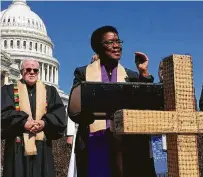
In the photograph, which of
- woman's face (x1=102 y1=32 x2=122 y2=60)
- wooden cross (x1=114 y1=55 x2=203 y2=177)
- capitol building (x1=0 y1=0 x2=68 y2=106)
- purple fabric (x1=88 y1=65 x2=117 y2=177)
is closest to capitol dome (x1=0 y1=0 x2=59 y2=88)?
capitol building (x1=0 y1=0 x2=68 y2=106)

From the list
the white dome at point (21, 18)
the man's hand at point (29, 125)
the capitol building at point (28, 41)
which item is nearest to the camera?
the man's hand at point (29, 125)

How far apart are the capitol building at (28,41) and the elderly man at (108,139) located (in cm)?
7664

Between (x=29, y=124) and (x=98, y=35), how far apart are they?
4.46 feet

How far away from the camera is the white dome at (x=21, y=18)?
8469 cm

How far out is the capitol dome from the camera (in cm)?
8188

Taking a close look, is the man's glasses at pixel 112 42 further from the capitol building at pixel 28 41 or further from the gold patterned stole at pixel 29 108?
the capitol building at pixel 28 41

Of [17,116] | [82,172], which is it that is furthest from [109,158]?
[17,116]

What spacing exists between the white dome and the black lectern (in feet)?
272

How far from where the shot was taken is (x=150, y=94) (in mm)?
2512

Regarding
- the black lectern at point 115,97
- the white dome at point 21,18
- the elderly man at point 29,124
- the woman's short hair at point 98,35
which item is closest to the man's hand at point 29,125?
the elderly man at point 29,124

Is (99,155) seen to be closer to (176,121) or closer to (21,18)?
(176,121)

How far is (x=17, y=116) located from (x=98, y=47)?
1.30 m

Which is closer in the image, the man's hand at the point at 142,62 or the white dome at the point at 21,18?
the man's hand at the point at 142,62

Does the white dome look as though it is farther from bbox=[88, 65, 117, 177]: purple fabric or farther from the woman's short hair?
bbox=[88, 65, 117, 177]: purple fabric
